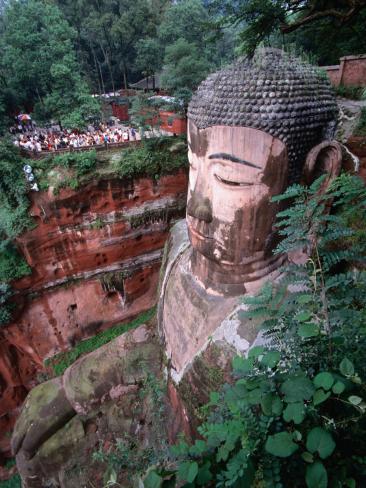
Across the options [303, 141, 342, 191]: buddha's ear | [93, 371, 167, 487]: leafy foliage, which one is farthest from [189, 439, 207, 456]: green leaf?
[303, 141, 342, 191]: buddha's ear

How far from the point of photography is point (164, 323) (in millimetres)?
4680

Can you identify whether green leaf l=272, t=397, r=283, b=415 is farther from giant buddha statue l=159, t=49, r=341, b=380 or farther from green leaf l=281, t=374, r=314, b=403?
giant buddha statue l=159, t=49, r=341, b=380

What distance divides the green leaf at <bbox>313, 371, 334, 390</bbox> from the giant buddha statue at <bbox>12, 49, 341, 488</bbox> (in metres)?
2.23

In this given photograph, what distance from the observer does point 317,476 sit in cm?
105

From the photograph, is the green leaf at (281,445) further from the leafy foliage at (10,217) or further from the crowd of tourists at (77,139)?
the crowd of tourists at (77,139)

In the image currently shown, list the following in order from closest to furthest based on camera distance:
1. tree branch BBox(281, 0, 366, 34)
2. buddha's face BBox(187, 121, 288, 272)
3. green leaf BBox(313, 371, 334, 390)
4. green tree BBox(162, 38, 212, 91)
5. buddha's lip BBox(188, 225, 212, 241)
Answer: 1. green leaf BBox(313, 371, 334, 390)
2. buddha's face BBox(187, 121, 288, 272)
3. buddha's lip BBox(188, 225, 212, 241)
4. tree branch BBox(281, 0, 366, 34)
5. green tree BBox(162, 38, 212, 91)

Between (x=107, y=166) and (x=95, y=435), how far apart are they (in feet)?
22.0

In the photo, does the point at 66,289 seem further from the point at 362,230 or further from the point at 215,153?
the point at 362,230

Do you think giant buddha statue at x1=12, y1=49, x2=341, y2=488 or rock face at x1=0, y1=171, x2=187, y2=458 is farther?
rock face at x1=0, y1=171, x2=187, y2=458

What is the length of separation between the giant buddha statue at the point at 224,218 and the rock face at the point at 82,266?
488 cm

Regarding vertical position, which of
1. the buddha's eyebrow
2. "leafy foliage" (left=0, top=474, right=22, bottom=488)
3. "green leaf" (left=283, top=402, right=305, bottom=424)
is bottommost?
"leafy foliage" (left=0, top=474, right=22, bottom=488)

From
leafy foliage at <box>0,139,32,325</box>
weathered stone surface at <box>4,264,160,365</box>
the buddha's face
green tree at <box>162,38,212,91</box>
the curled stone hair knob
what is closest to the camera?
the curled stone hair knob

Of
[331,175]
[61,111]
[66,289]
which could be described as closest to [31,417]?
[66,289]

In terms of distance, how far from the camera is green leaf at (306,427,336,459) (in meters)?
1.04
